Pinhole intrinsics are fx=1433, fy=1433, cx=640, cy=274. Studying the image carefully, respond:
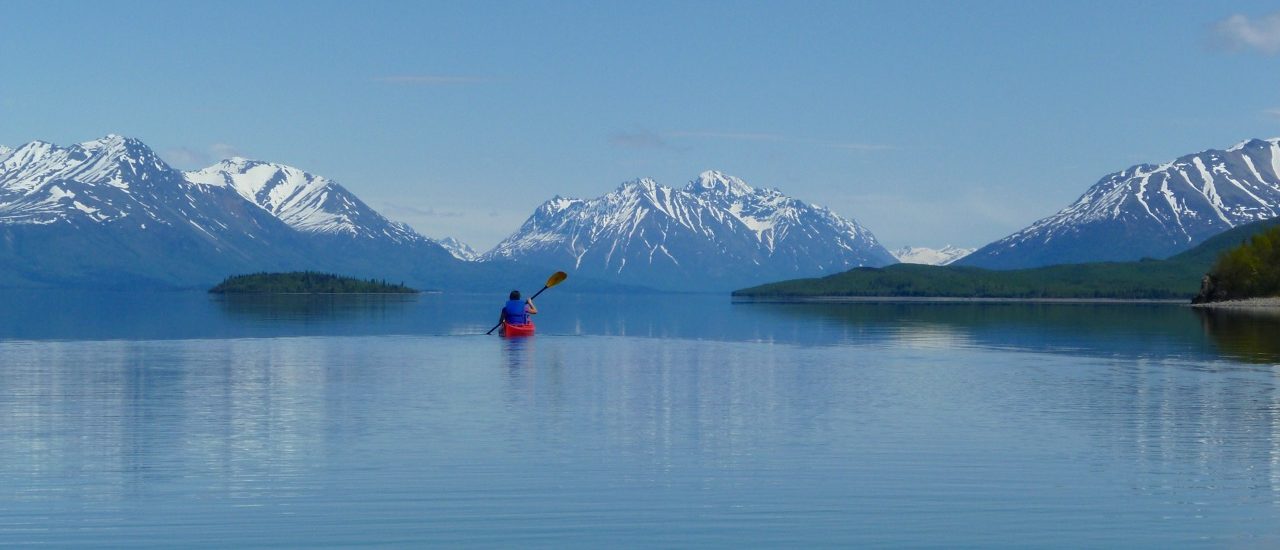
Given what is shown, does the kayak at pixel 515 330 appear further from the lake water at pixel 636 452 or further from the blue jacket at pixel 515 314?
the lake water at pixel 636 452

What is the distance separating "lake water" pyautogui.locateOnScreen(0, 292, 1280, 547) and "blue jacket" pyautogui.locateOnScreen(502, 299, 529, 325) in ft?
96.5

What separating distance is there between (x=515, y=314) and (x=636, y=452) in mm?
66078

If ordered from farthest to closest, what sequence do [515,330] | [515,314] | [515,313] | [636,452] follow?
[515,313], [515,314], [515,330], [636,452]

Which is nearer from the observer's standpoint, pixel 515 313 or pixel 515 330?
pixel 515 330

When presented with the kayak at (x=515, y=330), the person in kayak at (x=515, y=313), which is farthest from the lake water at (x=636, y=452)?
the person in kayak at (x=515, y=313)

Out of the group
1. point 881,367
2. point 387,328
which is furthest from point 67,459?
point 387,328

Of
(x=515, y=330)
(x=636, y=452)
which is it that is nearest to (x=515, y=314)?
(x=515, y=330)

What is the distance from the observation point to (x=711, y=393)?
54.2 meters

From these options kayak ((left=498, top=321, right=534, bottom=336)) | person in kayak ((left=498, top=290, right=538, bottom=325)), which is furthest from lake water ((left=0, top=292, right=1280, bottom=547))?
person in kayak ((left=498, top=290, right=538, bottom=325))

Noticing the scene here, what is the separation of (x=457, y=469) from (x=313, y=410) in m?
14.4

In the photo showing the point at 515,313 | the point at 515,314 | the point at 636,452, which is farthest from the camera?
the point at 515,313

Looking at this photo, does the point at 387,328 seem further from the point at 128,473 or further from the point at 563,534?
the point at 563,534

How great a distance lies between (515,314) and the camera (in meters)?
102

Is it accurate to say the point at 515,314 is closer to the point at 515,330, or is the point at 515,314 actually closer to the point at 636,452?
the point at 515,330
